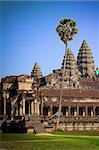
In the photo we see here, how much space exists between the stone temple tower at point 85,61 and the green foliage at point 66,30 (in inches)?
1945

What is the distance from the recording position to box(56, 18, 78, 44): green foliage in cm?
4825

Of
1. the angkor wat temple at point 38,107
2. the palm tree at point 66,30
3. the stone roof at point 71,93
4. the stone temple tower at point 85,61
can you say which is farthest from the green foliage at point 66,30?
the stone temple tower at point 85,61

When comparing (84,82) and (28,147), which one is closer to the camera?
(28,147)

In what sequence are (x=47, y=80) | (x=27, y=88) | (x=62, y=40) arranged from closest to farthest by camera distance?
(x=62, y=40)
(x=27, y=88)
(x=47, y=80)

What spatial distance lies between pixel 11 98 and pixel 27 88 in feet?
11.3

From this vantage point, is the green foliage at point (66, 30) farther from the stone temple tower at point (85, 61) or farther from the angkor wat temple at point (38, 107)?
the stone temple tower at point (85, 61)

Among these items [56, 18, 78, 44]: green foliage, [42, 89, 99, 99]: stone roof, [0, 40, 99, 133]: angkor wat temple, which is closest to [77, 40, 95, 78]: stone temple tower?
[0, 40, 99, 133]: angkor wat temple

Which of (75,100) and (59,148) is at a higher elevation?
(75,100)

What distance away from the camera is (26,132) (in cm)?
3894

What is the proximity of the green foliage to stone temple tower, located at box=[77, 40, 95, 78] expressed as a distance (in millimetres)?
49414

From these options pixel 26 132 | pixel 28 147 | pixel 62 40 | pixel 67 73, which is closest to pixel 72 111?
pixel 62 40

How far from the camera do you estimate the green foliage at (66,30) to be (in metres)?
48.2

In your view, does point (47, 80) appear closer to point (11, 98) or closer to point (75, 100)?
point (75, 100)

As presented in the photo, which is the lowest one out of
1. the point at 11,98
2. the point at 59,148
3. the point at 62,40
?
the point at 59,148
